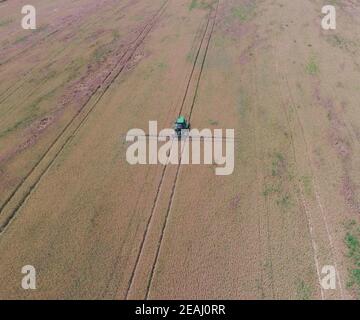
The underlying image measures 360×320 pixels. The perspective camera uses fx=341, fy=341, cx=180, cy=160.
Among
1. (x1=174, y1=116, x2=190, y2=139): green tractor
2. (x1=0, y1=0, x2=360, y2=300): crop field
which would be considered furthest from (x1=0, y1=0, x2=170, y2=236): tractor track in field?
(x1=174, y1=116, x2=190, y2=139): green tractor

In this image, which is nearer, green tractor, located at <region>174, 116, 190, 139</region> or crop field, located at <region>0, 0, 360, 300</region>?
crop field, located at <region>0, 0, 360, 300</region>

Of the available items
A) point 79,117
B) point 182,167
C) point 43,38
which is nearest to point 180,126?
point 182,167

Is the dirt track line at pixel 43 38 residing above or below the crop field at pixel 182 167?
above

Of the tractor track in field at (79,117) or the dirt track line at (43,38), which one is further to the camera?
the dirt track line at (43,38)

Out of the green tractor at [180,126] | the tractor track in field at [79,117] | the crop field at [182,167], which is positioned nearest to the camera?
the crop field at [182,167]

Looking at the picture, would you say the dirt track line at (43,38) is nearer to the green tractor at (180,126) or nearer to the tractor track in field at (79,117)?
the tractor track in field at (79,117)

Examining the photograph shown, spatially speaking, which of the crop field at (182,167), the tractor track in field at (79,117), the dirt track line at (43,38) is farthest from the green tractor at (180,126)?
the dirt track line at (43,38)

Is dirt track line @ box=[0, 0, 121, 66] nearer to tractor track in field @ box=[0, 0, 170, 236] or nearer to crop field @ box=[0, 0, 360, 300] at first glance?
crop field @ box=[0, 0, 360, 300]
